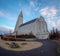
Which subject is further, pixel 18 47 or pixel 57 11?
pixel 57 11

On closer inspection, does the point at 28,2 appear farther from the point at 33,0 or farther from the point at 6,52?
the point at 6,52

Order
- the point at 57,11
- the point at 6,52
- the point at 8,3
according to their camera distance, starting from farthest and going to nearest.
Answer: the point at 57,11 < the point at 8,3 < the point at 6,52

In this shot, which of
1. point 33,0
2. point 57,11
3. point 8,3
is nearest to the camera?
point 8,3

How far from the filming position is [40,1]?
2.94 metres

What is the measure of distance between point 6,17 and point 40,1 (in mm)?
1411

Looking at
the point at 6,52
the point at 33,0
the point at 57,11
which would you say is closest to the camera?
the point at 6,52

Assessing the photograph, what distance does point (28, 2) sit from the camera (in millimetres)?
2889

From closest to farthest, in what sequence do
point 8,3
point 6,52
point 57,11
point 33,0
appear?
1. point 6,52
2. point 8,3
3. point 33,0
4. point 57,11

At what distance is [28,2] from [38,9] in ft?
1.58

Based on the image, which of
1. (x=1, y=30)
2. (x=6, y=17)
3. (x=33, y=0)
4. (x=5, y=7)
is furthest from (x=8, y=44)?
(x=33, y=0)

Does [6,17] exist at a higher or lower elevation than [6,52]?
higher

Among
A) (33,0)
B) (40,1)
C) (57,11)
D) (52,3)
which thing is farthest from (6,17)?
(57,11)

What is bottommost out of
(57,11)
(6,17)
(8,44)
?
(8,44)

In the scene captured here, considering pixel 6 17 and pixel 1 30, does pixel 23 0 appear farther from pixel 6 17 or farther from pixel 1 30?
pixel 1 30
